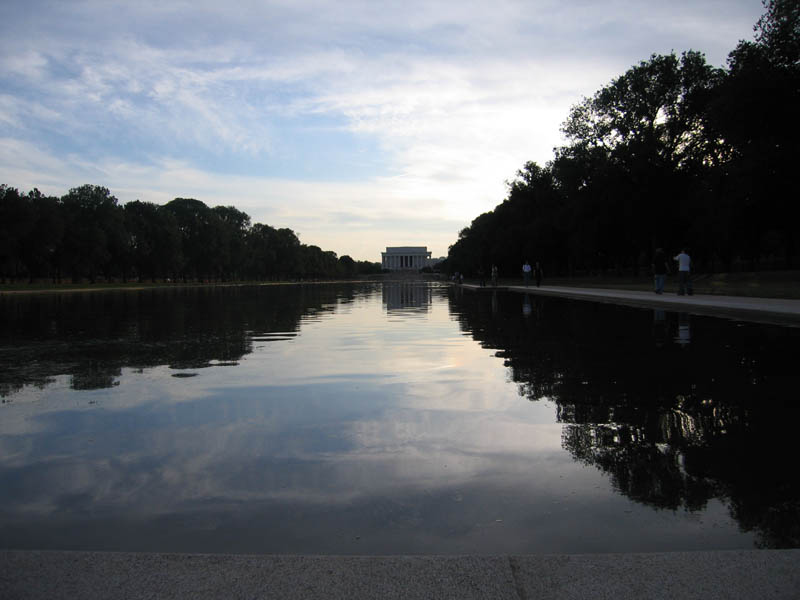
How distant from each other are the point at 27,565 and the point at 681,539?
3.32 meters

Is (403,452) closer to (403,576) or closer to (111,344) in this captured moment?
(403,576)

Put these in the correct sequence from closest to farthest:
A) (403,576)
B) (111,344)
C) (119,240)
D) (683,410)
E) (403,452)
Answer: (403,576)
(403,452)
(683,410)
(111,344)
(119,240)

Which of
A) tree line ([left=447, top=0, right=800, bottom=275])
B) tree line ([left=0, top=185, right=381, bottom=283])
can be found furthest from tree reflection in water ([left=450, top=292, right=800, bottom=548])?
tree line ([left=0, top=185, right=381, bottom=283])

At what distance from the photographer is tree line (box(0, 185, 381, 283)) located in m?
59.5

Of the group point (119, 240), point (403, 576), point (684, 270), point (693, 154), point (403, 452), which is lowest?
point (403, 452)

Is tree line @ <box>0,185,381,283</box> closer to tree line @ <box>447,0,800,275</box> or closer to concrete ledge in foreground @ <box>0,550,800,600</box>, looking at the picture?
tree line @ <box>447,0,800,275</box>

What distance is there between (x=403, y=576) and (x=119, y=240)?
73819 millimetres

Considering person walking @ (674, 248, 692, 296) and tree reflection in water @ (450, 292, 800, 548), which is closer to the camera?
tree reflection in water @ (450, 292, 800, 548)

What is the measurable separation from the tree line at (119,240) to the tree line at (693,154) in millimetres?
47037

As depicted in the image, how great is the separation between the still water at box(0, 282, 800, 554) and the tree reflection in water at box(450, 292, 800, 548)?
0.03 metres

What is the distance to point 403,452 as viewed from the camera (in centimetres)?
522

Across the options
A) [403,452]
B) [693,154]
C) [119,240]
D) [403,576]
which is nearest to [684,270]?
[693,154]

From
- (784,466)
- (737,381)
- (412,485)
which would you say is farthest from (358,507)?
(737,381)

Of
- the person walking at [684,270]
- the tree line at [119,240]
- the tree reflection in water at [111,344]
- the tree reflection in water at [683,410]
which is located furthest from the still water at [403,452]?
the tree line at [119,240]
